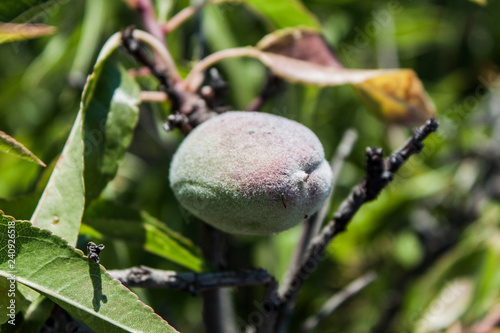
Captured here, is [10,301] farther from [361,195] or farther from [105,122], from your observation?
[361,195]

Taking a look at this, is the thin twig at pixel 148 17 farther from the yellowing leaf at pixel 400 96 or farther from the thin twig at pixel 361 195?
the thin twig at pixel 361 195

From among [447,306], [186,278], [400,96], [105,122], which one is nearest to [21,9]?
[105,122]

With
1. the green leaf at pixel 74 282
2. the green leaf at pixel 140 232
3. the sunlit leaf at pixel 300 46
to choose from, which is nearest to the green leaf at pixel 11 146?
the green leaf at pixel 74 282

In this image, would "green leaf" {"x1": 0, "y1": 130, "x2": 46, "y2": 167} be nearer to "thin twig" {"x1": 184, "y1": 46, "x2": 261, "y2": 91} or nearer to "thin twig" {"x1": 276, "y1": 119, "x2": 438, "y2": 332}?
"thin twig" {"x1": 184, "y1": 46, "x2": 261, "y2": 91}

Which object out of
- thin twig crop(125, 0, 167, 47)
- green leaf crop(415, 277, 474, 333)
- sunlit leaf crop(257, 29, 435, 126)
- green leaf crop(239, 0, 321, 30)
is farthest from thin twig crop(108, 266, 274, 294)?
green leaf crop(415, 277, 474, 333)

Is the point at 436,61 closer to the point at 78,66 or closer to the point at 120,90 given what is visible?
the point at 78,66
